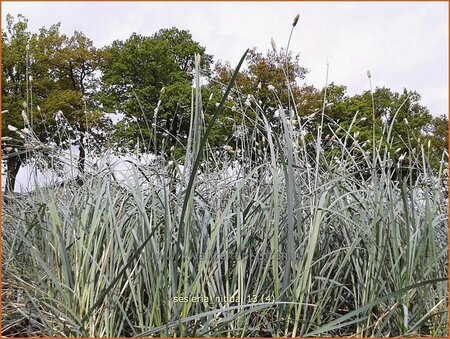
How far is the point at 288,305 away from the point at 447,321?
0.61 meters

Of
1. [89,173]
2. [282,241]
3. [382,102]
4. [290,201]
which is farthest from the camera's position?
[382,102]

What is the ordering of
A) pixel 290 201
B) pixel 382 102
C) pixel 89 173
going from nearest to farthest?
pixel 290 201, pixel 89 173, pixel 382 102

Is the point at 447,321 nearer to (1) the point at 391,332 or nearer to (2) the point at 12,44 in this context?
(1) the point at 391,332

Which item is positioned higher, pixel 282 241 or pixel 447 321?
pixel 282 241

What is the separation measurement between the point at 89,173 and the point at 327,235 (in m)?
1.33

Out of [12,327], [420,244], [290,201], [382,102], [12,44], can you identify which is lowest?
[12,327]

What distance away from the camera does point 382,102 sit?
750 inches

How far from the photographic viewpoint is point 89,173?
8.33 feet

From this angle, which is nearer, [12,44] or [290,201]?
[290,201]

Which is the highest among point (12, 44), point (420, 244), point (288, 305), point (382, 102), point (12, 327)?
point (12, 44)

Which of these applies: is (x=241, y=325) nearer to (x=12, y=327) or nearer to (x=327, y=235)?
(x=327, y=235)

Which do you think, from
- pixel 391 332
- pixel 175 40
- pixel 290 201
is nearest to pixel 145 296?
pixel 290 201

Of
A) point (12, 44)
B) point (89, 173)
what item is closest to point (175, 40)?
point (12, 44)

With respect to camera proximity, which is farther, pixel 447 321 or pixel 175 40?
pixel 175 40
